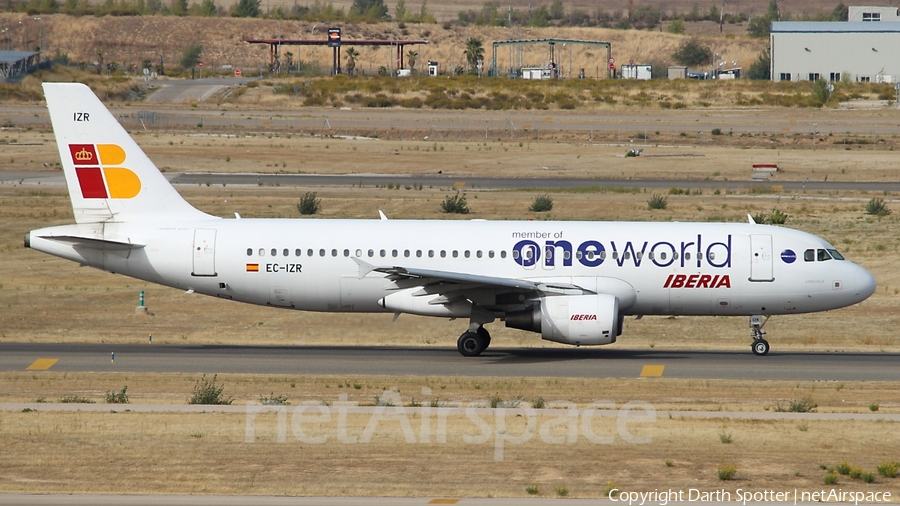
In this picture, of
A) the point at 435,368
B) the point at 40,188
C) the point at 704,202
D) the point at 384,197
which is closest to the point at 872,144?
the point at 704,202

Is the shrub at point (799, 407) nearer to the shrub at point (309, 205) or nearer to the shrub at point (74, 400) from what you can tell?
the shrub at point (74, 400)

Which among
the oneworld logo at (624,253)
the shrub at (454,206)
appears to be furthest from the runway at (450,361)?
the shrub at (454,206)

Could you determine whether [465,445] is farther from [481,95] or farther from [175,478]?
[481,95]

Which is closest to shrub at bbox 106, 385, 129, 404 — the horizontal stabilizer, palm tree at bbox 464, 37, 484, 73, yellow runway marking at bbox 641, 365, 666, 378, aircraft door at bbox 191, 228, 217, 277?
aircraft door at bbox 191, 228, 217, 277

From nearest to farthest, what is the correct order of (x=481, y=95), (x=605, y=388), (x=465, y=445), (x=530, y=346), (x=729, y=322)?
(x=465, y=445)
(x=605, y=388)
(x=530, y=346)
(x=729, y=322)
(x=481, y=95)

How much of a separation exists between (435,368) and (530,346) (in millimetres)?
5415

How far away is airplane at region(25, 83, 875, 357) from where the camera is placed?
30.8 m

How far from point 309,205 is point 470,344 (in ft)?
→ 83.5

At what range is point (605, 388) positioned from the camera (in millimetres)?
26016

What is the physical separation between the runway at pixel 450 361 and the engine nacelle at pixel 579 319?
783 millimetres

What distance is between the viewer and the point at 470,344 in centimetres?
3088

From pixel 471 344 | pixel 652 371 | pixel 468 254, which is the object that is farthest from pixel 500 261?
pixel 652 371

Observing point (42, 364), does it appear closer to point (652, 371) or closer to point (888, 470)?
point (652, 371)

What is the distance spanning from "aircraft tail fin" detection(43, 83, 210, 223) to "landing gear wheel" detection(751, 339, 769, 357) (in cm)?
1643
